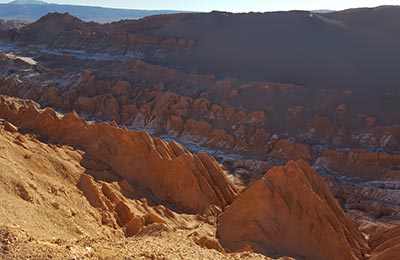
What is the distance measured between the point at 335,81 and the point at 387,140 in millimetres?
11296

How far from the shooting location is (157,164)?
21094mm

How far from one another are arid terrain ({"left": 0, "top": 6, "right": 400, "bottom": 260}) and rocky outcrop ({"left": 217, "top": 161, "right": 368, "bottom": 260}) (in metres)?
0.06

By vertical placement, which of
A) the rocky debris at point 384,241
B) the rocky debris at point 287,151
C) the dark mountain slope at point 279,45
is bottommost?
the rocky debris at point 287,151

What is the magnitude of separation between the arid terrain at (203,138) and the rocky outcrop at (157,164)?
8 centimetres

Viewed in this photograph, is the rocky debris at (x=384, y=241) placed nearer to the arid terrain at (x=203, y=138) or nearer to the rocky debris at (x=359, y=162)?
the arid terrain at (x=203, y=138)

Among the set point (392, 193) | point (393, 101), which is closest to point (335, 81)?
point (393, 101)

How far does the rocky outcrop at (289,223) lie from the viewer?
16031 mm

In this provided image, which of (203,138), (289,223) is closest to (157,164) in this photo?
(289,223)

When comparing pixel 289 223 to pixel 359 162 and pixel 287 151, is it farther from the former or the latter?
pixel 287 151

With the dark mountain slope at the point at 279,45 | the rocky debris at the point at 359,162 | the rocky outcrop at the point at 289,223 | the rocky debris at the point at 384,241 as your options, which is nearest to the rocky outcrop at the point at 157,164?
the rocky outcrop at the point at 289,223

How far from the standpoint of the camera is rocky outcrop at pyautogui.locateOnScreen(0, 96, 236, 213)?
19969 millimetres

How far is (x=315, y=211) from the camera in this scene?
1730cm

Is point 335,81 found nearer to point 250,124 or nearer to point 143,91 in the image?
point 250,124

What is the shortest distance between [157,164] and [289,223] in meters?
6.96
